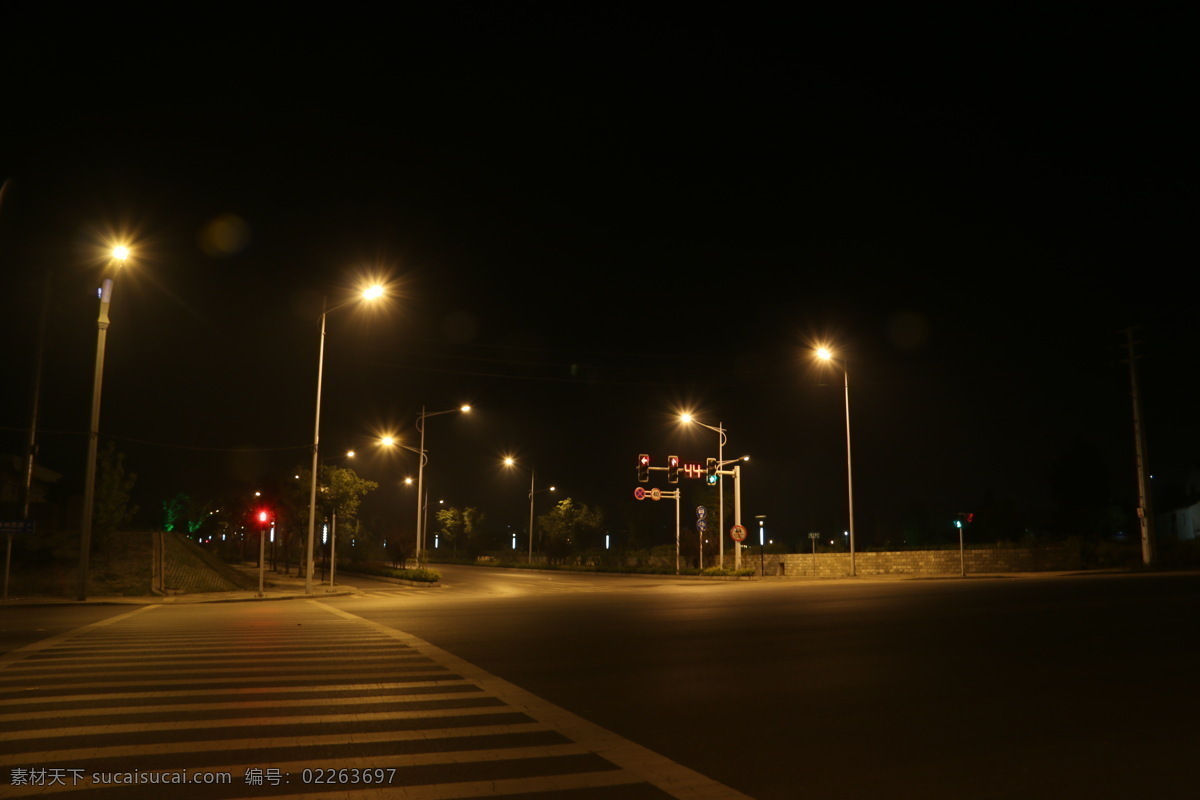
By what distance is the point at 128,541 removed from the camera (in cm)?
3653

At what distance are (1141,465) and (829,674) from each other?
1538 inches

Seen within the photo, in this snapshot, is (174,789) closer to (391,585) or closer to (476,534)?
(391,585)

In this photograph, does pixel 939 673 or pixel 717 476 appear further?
pixel 717 476

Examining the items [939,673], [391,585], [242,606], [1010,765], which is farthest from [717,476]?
[1010,765]

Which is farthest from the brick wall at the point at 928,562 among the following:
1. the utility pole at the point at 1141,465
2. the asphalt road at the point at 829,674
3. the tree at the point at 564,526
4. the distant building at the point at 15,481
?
the distant building at the point at 15,481

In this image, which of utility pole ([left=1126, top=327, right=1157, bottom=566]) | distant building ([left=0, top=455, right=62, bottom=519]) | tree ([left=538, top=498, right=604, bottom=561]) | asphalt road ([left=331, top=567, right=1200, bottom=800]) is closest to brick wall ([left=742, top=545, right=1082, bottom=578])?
utility pole ([left=1126, top=327, right=1157, bottom=566])

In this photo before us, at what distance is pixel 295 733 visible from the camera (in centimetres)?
779

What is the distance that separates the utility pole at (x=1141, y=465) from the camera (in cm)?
4134

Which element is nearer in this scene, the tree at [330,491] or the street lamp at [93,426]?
the street lamp at [93,426]

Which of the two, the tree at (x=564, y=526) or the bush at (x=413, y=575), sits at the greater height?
the tree at (x=564, y=526)

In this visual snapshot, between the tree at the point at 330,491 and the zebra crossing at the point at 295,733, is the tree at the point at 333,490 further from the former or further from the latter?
the zebra crossing at the point at 295,733

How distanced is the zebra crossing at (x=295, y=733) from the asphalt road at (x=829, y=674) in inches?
6.4

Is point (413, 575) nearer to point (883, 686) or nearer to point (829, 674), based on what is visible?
point (829, 674)

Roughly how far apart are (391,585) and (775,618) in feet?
81.4
